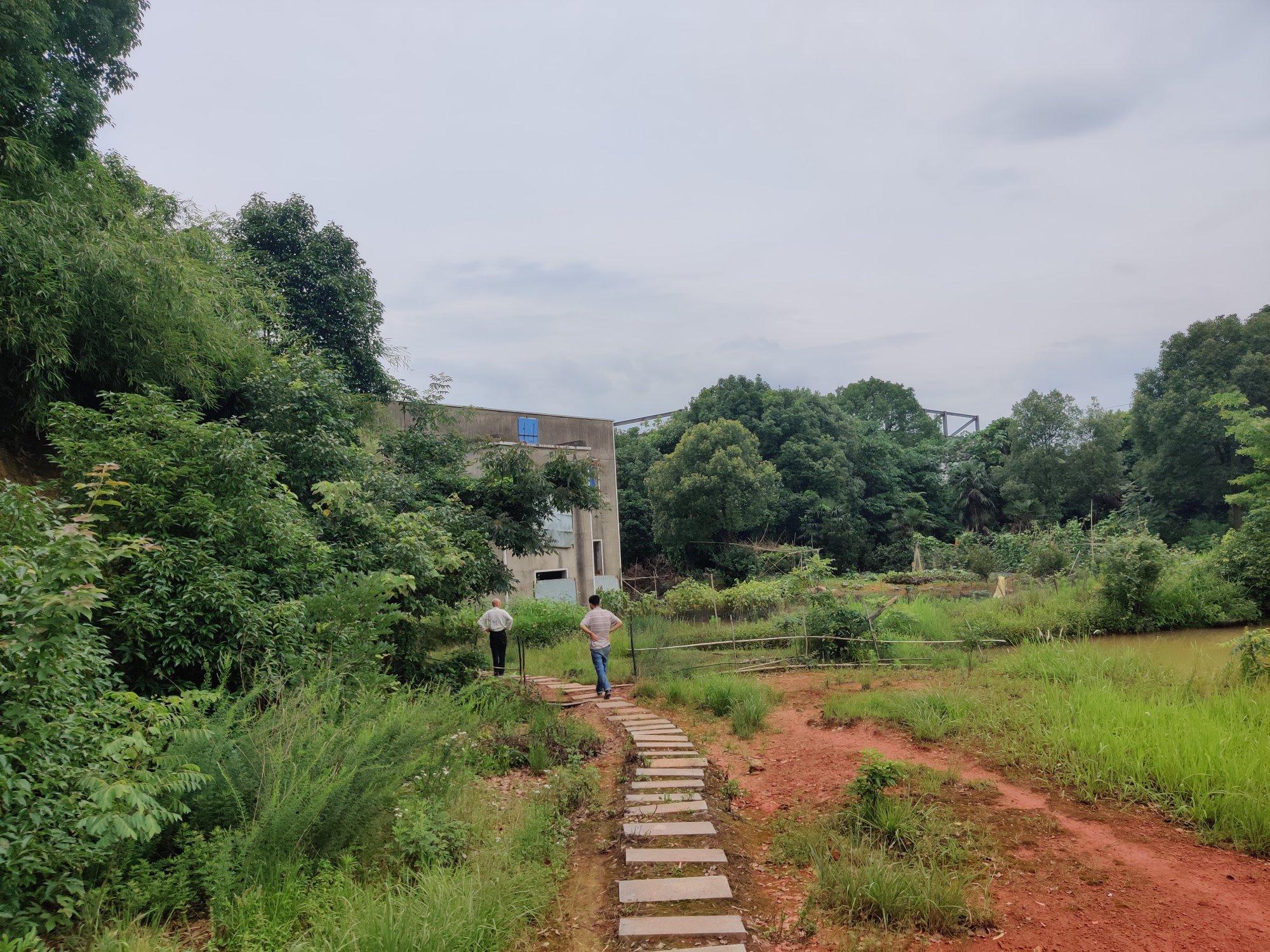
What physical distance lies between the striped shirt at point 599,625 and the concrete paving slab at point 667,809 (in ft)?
14.1

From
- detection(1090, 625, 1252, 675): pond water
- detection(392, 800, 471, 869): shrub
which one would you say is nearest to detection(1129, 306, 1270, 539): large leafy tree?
detection(1090, 625, 1252, 675): pond water

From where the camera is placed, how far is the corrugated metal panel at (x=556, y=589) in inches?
881

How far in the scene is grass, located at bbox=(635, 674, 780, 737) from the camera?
8.24 metres

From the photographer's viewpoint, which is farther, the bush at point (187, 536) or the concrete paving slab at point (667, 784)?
the concrete paving slab at point (667, 784)

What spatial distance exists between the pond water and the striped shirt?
20.9ft

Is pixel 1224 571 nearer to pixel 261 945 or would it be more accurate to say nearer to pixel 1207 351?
pixel 1207 351

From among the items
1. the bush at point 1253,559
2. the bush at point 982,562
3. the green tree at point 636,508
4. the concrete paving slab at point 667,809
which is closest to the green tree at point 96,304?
the concrete paving slab at point 667,809

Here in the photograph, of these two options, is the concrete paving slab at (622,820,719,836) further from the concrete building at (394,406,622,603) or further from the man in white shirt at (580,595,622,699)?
the concrete building at (394,406,622,603)

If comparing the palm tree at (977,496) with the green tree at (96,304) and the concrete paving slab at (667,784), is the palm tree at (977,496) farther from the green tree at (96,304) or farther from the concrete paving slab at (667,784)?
the green tree at (96,304)

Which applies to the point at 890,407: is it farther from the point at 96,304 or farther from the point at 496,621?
the point at 96,304

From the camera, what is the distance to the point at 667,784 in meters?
5.93

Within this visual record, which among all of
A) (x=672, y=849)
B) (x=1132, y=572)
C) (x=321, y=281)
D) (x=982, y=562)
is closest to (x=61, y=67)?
(x=321, y=281)

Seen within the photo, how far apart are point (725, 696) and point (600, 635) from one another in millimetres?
1834

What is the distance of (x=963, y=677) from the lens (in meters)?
9.36
